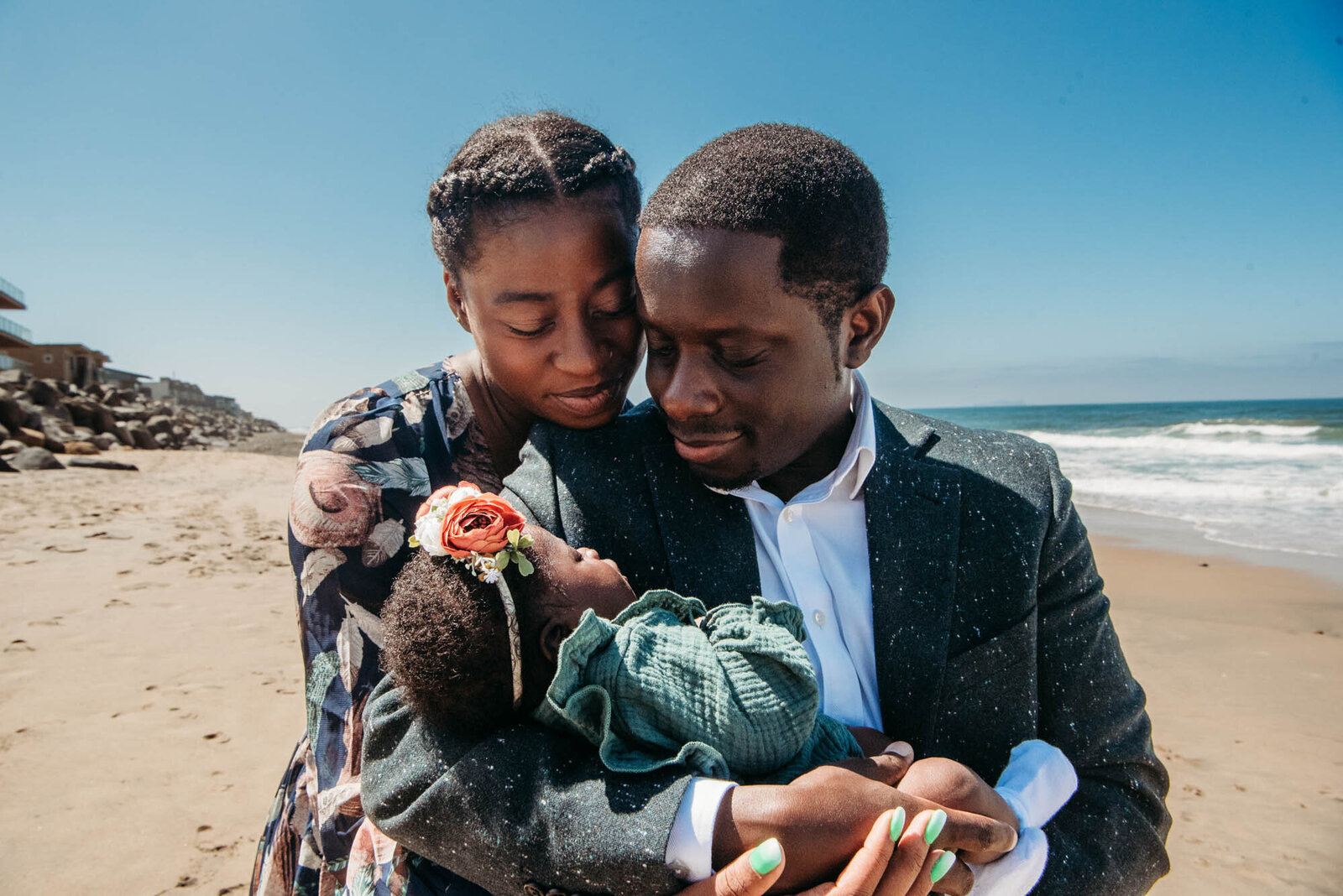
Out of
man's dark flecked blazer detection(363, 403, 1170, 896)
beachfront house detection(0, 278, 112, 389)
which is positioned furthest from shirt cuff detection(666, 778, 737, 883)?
beachfront house detection(0, 278, 112, 389)

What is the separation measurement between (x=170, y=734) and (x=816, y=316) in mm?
5157

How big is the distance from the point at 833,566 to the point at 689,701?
23.2 inches

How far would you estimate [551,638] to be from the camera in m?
1.71

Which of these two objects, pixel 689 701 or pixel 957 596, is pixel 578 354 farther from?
pixel 957 596

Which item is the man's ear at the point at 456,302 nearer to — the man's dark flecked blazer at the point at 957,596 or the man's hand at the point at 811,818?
the man's dark flecked blazer at the point at 957,596

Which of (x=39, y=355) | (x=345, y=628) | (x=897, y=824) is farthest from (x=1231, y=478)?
(x=39, y=355)

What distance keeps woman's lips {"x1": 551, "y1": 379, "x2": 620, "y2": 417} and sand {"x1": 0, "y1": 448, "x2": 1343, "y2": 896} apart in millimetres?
3127

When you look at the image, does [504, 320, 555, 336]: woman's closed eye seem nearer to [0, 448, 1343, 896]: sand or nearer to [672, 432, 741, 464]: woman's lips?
[672, 432, 741, 464]: woman's lips

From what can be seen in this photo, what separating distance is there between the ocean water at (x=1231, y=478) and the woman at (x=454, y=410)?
1147cm

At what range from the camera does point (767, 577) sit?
78.8 inches

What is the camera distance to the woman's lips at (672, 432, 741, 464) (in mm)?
1875

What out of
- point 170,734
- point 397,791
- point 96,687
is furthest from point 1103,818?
point 96,687

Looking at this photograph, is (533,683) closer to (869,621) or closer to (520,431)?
(869,621)

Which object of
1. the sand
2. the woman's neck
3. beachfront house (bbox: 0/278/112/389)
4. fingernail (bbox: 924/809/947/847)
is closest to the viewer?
fingernail (bbox: 924/809/947/847)
